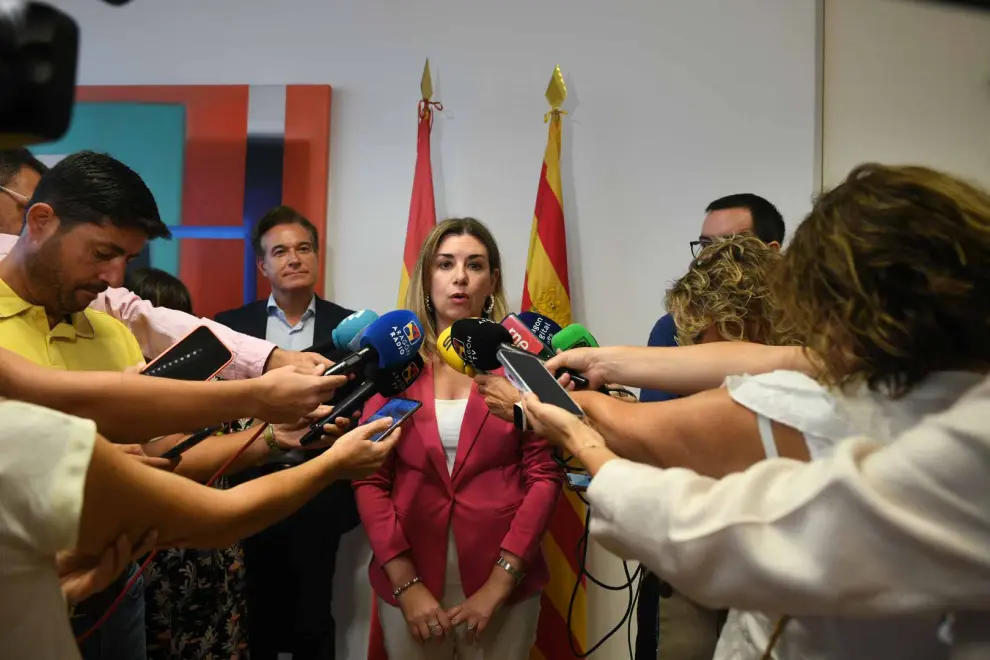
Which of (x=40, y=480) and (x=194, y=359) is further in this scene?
(x=194, y=359)

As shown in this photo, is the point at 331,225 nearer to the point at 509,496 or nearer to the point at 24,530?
the point at 509,496

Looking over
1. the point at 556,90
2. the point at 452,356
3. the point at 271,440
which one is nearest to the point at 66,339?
the point at 271,440

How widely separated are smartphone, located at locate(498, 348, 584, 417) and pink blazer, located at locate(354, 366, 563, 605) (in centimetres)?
58

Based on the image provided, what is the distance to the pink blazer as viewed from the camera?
1.88m

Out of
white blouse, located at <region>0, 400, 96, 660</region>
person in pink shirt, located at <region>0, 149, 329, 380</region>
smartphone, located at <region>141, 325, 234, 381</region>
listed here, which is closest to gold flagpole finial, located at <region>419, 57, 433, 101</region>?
person in pink shirt, located at <region>0, 149, 329, 380</region>

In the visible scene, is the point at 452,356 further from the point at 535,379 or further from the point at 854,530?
the point at 854,530

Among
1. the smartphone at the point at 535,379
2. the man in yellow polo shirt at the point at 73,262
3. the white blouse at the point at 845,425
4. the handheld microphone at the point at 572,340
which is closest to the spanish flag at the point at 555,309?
the handheld microphone at the point at 572,340

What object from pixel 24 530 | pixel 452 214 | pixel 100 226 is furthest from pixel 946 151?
pixel 24 530

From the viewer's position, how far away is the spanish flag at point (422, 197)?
9.47 feet

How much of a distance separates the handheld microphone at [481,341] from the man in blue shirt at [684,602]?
2.07 ft

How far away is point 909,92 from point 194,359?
3.00 m

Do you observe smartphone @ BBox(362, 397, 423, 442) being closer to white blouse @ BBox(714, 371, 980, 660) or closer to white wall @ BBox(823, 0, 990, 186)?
white blouse @ BBox(714, 371, 980, 660)

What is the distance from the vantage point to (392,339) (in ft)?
5.21

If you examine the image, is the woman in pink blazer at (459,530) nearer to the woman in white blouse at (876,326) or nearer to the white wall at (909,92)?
the woman in white blouse at (876,326)
